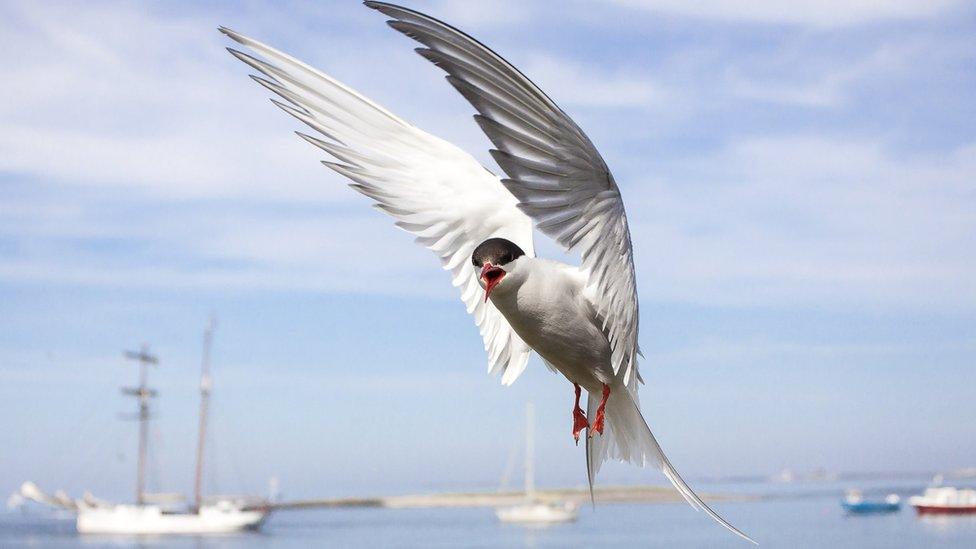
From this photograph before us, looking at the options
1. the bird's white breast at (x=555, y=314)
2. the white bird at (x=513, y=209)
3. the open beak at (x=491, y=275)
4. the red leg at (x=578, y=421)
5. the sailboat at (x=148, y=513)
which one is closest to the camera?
the white bird at (x=513, y=209)

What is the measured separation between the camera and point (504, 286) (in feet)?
8.95

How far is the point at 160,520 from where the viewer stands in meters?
57.8

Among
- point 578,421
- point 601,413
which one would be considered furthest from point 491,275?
point 578,421

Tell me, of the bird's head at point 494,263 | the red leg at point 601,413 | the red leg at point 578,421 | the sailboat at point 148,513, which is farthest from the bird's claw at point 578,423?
the sailboat at point 148,513

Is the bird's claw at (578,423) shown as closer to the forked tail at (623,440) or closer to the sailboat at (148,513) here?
the forked tail at (623,440)

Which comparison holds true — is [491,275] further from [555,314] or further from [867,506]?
[867,506]

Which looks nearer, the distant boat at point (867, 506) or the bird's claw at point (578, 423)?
the bird's claw at point (578, 423)

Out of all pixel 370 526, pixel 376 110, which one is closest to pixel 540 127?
pixel 376 110

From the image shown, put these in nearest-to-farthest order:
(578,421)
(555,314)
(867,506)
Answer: (555,314), (578,421), (867,506)

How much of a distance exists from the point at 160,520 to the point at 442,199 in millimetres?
57376

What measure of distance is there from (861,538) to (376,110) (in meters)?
60.1

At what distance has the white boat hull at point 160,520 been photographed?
55812 mm

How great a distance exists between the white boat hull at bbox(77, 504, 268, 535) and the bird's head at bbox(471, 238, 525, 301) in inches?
2167

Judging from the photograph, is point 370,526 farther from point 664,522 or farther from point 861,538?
point 861,538
